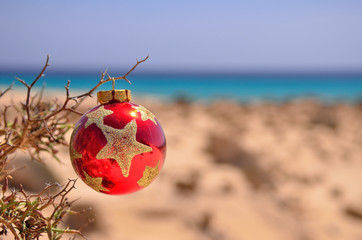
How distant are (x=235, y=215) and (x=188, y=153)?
2.53 meters

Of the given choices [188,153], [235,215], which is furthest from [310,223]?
[188,153]

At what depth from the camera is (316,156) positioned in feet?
21.9

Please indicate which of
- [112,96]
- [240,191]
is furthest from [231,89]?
[112,96]

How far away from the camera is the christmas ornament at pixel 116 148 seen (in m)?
1.15

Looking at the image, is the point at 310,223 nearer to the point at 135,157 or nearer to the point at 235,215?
the point at 235,215

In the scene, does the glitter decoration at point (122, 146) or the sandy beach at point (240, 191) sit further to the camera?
the sandy beach at point (240, 191)

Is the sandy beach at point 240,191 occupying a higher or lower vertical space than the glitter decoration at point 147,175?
lower

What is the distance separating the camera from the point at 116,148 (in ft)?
Result: 3.77

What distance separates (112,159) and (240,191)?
3746mm

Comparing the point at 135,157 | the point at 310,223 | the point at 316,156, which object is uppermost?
the point at 135,157

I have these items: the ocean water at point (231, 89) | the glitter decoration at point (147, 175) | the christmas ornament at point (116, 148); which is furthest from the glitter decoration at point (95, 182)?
the ocean water at point (231, 89)

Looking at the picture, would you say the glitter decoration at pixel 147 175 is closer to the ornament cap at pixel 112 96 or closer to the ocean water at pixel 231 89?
the ornament cap at pixel 112 96

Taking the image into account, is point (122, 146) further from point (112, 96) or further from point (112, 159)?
point (112, 96)

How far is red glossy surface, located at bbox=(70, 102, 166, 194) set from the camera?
1153 mm
